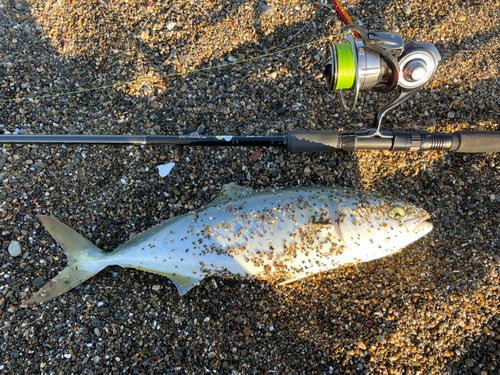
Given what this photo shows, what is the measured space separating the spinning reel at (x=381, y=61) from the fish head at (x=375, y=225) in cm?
91

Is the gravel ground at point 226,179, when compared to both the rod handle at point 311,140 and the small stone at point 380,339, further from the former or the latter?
the rod handle at point 311,140

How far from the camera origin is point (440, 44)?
134 inches

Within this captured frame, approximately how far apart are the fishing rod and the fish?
45cm

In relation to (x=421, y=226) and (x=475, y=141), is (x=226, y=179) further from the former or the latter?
(x=475, y=141)

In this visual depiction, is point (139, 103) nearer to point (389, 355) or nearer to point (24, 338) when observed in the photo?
point (24, 338)

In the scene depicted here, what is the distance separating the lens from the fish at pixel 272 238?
2457mm

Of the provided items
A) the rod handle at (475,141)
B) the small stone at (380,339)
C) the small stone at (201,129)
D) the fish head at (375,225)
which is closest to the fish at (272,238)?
the fish head at (375,225)

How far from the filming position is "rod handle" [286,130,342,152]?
260 cm

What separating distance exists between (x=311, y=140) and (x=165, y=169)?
146 cm

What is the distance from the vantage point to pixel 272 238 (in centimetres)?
246

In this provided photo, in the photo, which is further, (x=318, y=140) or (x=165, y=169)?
(x=165, y=169)

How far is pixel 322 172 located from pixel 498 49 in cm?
259

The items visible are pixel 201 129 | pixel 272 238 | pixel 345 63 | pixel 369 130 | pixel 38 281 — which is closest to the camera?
pixel 345 63

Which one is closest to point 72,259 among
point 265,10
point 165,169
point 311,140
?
point 165,169
